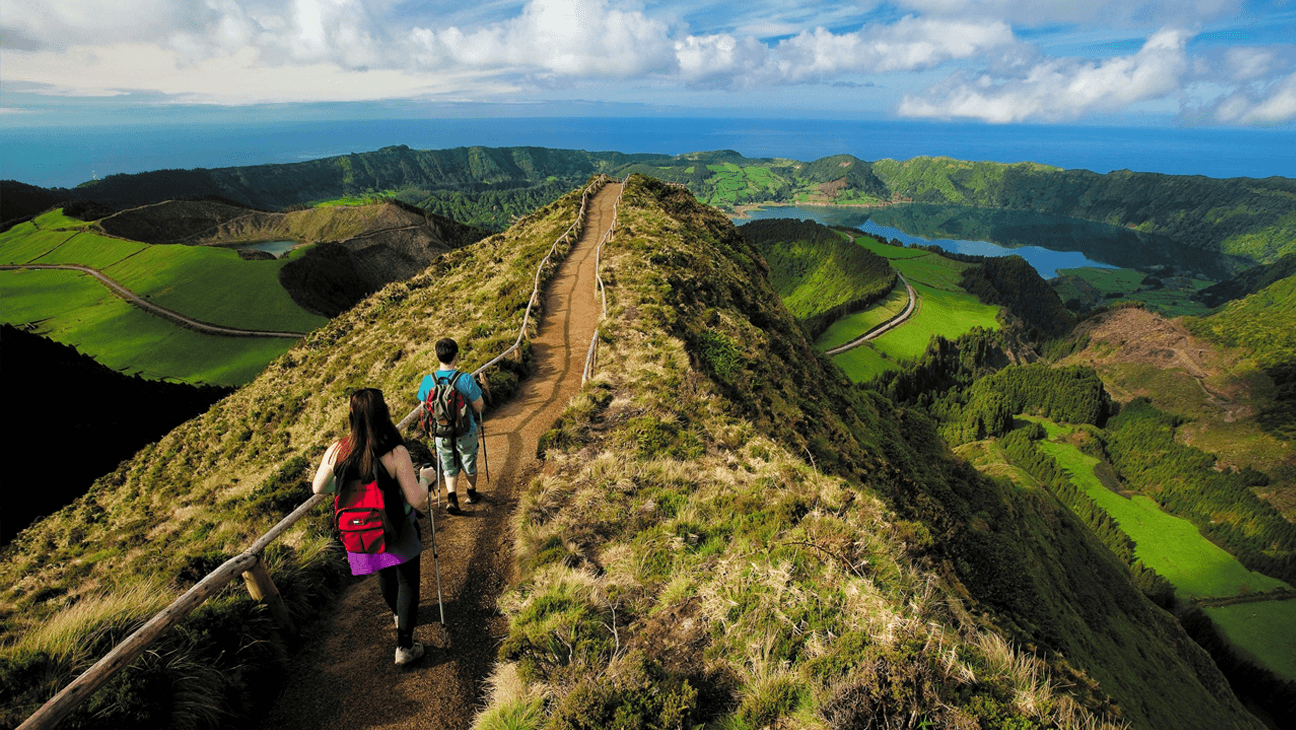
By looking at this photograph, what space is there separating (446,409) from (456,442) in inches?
30.2

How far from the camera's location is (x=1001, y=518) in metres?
28.0

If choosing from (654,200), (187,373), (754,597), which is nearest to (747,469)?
(754,597)

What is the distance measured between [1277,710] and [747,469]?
86.5 metres

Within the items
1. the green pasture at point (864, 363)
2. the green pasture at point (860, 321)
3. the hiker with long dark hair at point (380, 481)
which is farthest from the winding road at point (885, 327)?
the hiker with long dark hair at point (380, 481)

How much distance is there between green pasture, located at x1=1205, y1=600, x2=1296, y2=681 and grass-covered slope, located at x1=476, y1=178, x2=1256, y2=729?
2708 inches

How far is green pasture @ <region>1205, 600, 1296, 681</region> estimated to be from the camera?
59.0 m

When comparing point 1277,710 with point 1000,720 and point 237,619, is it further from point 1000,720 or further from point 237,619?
point 237,619

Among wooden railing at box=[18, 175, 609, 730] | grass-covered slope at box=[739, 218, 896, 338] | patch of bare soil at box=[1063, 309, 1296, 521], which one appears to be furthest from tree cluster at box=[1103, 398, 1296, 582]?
wooden railing at box=[18, 175, 609, 730]

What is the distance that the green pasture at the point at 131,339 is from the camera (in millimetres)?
54312

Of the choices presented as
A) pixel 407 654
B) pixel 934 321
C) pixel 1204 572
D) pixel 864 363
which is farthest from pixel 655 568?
pixel 934 321

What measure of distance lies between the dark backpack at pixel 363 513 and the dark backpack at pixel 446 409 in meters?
3.43

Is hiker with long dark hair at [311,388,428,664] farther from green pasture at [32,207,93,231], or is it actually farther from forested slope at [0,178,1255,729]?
green pasture at [32,207,93,231]

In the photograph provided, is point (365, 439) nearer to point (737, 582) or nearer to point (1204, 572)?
point (737, 582)

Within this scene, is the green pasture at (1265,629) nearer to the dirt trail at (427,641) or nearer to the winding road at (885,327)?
the winding road at (885,327)
